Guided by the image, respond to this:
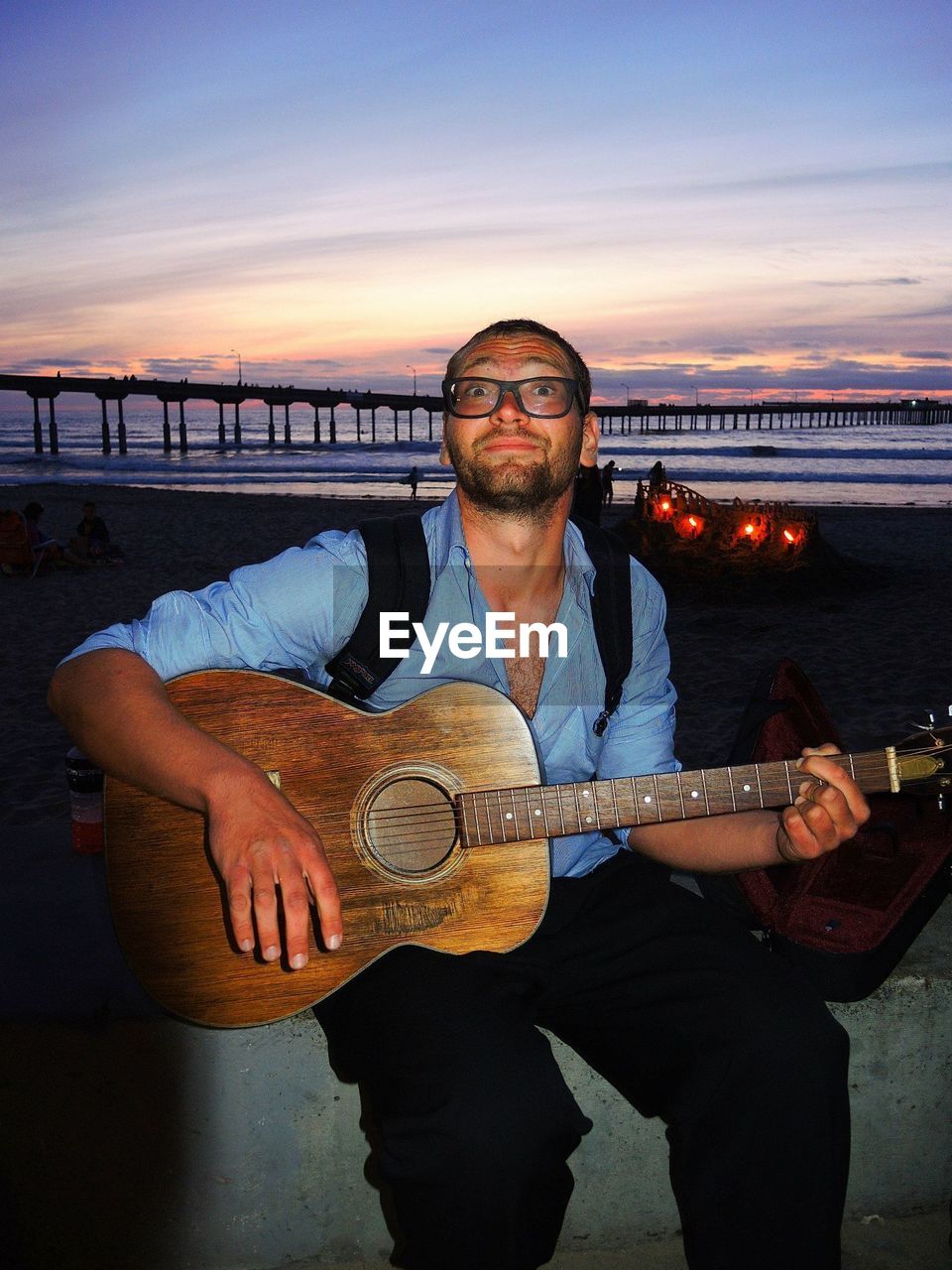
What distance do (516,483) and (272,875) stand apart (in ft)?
4.28

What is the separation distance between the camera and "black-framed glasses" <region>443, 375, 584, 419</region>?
2.65 m

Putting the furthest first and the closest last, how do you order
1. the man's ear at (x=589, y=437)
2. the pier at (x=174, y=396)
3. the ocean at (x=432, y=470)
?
the pier at (x=174, y=396) → the ocean at (x=432, y=470) → the man's ear at (x=589, y=437)

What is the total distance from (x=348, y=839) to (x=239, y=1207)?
3.44ft

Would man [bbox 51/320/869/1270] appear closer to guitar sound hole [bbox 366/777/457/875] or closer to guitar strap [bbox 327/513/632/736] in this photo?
guitar strap [bbox 327/513/632/736]

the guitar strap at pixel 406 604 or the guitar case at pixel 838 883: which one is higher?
the guitar strap at pixel 406 604

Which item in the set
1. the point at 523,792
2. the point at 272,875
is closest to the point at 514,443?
the point at 523,792

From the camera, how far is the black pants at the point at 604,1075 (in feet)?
6.01

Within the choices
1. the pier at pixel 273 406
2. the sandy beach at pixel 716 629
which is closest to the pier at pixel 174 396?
the pier at pixel 273 406

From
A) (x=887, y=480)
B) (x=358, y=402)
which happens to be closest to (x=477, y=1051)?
(x=887, y=480)

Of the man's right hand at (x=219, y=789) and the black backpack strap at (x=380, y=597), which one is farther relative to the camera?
the black backpack strap at (x=380, y=597)

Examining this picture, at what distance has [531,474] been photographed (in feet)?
8.66

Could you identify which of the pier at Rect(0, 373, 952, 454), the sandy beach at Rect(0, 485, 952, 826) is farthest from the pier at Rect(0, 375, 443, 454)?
the sandy beach at Rect(0, 485, 952, 826)

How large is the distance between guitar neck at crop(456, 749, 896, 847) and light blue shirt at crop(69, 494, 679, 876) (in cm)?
14

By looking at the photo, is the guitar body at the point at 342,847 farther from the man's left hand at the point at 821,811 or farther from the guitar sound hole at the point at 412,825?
the man's left hand at the point at 821,811
